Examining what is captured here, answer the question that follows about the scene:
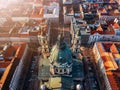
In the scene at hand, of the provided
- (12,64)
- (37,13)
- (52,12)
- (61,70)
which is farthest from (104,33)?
(12,64)

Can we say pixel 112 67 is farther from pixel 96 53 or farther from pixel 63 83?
pixel 63 83

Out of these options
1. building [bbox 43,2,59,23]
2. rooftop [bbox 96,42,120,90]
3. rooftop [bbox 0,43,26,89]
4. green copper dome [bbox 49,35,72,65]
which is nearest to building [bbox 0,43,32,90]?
rooftop [bbox 0,43,26,89]

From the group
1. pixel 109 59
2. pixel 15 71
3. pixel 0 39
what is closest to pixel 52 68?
pixel 15 71

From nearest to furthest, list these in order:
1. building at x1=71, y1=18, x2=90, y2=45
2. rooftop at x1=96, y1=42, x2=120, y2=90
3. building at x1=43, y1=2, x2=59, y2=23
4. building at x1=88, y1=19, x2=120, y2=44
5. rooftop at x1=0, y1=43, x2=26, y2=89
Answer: rooftop at x1=96, y1=42, x2=120, y2=90 < rooftop at x1=0, y1=43, x2=26, y2=89 < building at x1=71, y1=18, x2=90, y2=45 < building at x1=88, y1=19, x2=120, y2=44 < building at x1=43, y1=2, x2=59, y2=23

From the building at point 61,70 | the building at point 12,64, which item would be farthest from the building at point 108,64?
the building at point 12,64

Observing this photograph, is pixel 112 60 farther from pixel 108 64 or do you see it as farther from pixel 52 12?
pixel 52 12

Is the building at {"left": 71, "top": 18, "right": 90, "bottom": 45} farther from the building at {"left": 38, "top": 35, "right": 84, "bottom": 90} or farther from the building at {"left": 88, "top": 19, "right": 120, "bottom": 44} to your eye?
the building at {"left": 38, "top": 35, "right": 84, "bottom": 90}
